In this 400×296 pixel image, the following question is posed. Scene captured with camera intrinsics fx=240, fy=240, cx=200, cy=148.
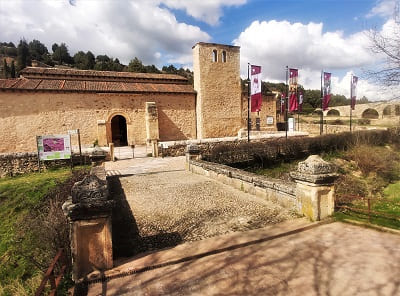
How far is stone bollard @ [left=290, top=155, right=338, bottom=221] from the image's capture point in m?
4.38

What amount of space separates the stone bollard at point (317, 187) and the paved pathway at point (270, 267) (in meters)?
0.63

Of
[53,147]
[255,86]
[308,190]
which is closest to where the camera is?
[308,190]

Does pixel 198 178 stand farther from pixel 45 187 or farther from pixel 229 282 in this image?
pixel 229 282

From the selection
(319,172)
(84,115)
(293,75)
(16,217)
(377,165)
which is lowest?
(16,217)

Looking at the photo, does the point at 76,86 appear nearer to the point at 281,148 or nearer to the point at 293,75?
the point at 281,148

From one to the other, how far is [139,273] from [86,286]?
59cm

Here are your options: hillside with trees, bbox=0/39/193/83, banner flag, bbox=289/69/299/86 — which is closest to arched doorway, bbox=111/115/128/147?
banner flag, bbox=289/69/299/86

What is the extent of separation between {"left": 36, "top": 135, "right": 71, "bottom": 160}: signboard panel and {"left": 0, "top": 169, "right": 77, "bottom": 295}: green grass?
3.14 ft

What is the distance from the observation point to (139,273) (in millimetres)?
2967

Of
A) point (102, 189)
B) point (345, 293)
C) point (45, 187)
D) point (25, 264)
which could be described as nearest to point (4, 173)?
point (45, 187)

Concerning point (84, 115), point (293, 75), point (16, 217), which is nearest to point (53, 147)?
point (16, 217)

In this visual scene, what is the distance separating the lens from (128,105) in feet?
61.8

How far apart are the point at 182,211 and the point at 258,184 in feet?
7.36

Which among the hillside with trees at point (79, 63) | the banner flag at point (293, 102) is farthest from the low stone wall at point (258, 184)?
the hillside with trees at point (79, 63)
